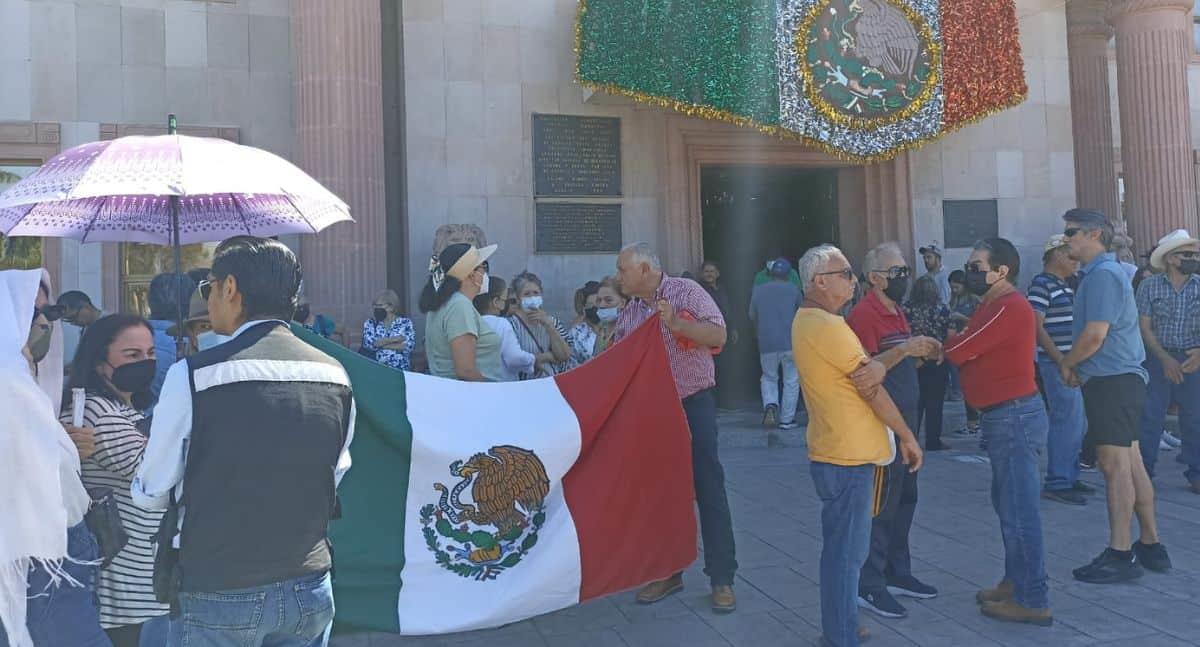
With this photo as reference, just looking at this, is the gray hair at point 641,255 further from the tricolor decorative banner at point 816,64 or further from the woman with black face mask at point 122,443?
the tricolor decorative banner at point 816,64

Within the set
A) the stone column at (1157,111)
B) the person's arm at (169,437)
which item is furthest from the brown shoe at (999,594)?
the stone column at (1157,111)

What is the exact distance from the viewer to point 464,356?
4.96 m

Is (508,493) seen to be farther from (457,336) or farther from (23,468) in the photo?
(23,468)

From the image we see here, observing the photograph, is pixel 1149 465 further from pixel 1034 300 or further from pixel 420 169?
pixel 420 169

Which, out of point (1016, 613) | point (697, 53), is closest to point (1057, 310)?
point (1016, 613)

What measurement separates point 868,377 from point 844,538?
777 mm

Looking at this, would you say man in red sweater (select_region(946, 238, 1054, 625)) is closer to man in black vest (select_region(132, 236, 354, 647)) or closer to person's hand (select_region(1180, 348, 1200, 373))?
man in black vest (select_region(132, 236, 354, 647))

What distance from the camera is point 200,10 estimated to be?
32.4ft

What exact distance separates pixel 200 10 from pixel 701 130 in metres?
6.14

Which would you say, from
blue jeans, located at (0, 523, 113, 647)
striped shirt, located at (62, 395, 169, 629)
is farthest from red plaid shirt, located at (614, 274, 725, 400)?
blue jeans, located at (0, 523, 113, 647)

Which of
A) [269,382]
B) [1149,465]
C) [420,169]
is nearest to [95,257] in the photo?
[420,169]

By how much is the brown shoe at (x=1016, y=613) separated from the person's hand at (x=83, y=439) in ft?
14.1

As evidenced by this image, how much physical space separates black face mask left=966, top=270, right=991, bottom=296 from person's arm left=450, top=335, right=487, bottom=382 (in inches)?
108

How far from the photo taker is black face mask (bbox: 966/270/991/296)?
15.5 feet
